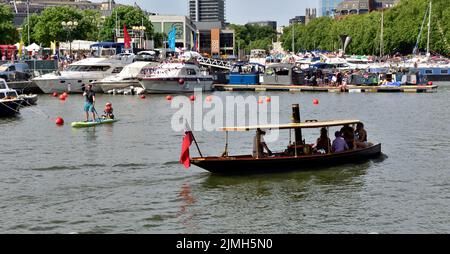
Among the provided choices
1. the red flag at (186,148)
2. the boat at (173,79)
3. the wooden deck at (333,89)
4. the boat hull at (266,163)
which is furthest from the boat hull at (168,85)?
the red flag at (186,148)

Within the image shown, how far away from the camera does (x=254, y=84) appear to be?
93.9 meters

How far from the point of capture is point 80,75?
8438 cm

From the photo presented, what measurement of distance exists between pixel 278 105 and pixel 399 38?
304 ft

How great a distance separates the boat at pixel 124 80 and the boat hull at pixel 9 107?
29758 millimetres

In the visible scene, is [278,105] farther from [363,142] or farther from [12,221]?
[12,221]

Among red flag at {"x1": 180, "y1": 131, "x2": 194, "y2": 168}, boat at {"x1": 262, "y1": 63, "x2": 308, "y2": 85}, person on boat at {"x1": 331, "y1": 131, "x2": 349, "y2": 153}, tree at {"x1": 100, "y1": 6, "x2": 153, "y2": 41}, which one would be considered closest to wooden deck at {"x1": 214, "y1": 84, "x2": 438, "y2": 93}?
boat at {"x1": 262, "y1": 63, "x2": 308, "y2": 85}

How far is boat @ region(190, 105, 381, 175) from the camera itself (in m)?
29.3

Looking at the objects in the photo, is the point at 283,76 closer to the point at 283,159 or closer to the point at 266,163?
the point at 283,159

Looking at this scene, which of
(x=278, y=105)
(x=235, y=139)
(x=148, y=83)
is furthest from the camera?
(x=148, y=83)

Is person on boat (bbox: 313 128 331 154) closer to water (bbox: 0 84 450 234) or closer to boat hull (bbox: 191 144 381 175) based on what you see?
boat hull (bbox: 191 144 381 175)

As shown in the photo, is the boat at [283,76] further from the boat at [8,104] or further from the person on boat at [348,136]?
the person on boat at [348,136]

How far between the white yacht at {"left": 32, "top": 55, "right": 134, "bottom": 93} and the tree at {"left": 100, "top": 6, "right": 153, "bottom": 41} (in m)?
74.0

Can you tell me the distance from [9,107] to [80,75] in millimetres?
32022

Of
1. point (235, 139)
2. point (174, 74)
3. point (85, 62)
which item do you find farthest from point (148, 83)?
point (235, 139)
